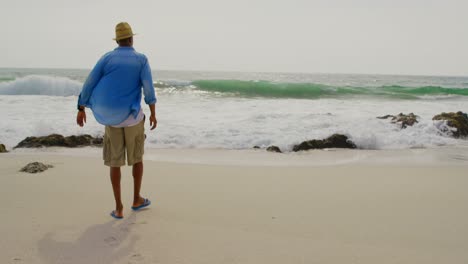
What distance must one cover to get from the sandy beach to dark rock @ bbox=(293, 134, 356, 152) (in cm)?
147

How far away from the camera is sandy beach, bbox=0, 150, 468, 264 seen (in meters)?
2.30

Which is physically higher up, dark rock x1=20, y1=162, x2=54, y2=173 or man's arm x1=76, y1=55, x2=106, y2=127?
man's arm x1=76, y1=55, x2=106, y2=127

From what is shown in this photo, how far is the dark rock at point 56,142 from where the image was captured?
600cm

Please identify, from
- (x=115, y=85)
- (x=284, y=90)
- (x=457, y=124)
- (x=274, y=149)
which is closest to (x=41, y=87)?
(x=284, y=90)

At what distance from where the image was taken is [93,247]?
2.34 metres

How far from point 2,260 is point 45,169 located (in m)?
2.31

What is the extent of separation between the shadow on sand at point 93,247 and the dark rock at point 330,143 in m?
4.07

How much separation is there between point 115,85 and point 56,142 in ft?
12.7

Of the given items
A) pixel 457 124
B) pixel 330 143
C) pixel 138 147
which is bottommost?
pixel 330 143

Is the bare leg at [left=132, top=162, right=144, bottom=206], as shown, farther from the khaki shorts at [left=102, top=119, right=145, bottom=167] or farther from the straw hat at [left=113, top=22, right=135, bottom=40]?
the straw hat at [left=113, top=22, right=135, bottom=40]

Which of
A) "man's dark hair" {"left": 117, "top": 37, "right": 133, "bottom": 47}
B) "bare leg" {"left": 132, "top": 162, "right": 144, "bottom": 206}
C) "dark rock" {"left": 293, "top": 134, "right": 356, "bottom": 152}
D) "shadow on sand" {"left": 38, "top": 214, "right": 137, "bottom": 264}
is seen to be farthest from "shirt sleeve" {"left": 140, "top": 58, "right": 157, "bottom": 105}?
"dark rock" {"left": 293, "top": 134, "right": 356, "bottom": 152}

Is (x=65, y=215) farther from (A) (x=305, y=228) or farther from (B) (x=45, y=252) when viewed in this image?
(A) (x=305, y=228)

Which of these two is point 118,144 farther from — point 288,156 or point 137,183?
point 288,156

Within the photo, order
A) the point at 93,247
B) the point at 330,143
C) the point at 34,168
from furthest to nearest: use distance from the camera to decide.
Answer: the point at 330,143, the point at 34,168, the point at 93,247
